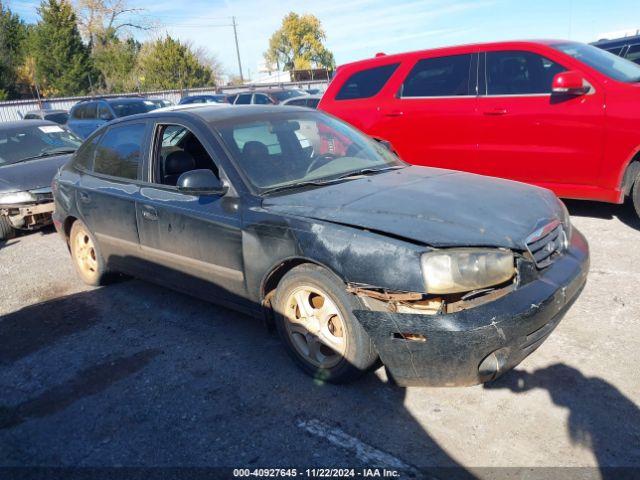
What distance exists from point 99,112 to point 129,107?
2.48 feet

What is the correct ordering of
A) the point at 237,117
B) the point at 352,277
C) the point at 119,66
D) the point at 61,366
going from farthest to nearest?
the point at 119,66, the point at 237,117, the point at 61,366, the point at 352,277

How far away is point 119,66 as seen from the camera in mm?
43281

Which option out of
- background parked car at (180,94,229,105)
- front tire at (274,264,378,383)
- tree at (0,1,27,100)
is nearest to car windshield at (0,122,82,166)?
front tire at (274,264,378,383)

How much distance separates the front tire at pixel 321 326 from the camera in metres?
2.84

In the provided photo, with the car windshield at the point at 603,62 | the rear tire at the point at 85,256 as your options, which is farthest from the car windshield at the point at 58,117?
the car windshield at the point at 603,62

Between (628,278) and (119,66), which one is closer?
(628,278)

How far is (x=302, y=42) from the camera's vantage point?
76438 millimetres

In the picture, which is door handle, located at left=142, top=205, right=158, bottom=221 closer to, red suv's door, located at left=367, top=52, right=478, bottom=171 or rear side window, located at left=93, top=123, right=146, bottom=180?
rear side window, located at left=93, top=123, right=146, bottom=180

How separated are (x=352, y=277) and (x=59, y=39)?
4110 centimetres

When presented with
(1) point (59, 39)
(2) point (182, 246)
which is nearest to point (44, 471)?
(2) point (182, 246)

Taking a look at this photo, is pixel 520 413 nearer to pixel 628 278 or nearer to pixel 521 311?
pixel 521 311

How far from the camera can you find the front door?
3.48m

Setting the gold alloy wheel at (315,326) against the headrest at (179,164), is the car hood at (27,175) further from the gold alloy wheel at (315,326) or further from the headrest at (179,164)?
the gold alloy wheel at (315,326)

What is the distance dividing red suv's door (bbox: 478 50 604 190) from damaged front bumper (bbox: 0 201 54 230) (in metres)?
5.47
